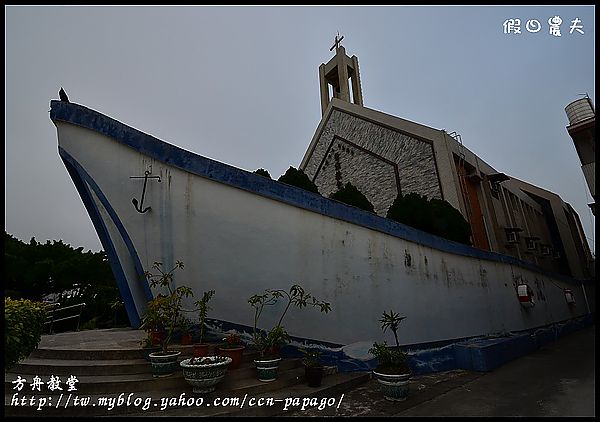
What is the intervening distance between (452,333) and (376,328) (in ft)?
7.49

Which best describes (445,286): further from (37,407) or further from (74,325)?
(74,325)

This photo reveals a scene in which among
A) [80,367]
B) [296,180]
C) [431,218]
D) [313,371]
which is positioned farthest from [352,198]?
[80,367]

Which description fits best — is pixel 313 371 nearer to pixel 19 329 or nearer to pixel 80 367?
pixel 80 367

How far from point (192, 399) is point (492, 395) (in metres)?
4.10

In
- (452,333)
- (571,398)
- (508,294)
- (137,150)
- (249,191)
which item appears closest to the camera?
(571,398)

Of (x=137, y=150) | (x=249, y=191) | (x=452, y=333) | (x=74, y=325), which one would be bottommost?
(x=452, y=333)

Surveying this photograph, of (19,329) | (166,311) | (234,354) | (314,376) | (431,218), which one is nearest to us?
(19,329)

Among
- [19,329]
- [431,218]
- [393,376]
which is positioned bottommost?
[393,376]

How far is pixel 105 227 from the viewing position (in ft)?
24.4

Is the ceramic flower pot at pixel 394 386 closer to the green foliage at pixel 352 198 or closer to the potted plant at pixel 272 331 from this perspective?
the potted plant at pixel 272 331

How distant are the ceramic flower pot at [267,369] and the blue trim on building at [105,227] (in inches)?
103

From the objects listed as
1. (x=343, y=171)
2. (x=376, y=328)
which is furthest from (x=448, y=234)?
(x=343, y=171)

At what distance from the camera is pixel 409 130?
1223 centimetres

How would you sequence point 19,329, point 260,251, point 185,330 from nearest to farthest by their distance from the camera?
1. point 19,329
2. point 185,330
3. point 260,251
